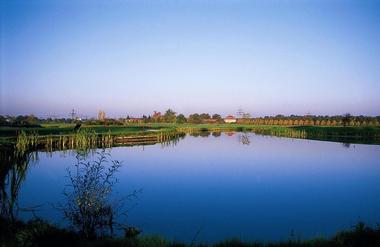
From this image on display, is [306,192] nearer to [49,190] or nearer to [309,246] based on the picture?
[309,246]

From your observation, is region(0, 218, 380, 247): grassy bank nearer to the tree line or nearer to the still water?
the still water

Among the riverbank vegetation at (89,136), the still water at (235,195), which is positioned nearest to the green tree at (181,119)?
the riverbank vegetation at (89,136)

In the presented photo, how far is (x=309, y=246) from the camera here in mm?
5660

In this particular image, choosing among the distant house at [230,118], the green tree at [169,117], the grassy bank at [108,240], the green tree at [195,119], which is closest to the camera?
the grassy bank at [108,240]

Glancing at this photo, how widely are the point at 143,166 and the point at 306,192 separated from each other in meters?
9.47

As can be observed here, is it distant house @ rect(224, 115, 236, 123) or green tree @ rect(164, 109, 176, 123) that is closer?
green tree @ rect(164, 109, 176, 123)

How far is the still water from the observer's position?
8.52 metres

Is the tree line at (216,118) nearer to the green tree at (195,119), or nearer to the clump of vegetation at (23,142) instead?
the green tree at (195,119)

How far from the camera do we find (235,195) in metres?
12.1

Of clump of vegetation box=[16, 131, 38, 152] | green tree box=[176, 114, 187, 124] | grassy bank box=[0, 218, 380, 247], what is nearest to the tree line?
green tree box=[176, 114, 187, 124]

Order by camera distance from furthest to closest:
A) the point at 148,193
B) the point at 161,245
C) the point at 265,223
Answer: the point at 148,193, the point at 265,223, the point at 161,245

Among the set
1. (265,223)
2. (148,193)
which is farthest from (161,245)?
(148,193)

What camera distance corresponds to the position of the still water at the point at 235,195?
8.52m

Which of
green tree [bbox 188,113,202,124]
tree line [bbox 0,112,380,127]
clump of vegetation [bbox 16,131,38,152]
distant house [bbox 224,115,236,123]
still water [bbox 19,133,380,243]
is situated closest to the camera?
still water [bbox 19,133,380,243]
